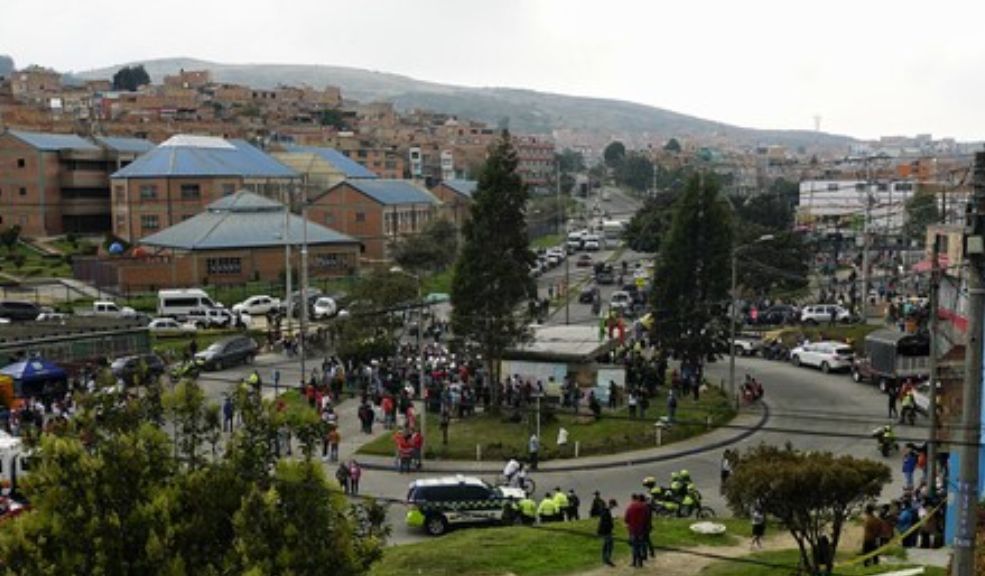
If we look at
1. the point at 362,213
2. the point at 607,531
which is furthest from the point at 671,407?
the point at 362,213

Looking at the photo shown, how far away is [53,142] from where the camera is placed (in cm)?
7769

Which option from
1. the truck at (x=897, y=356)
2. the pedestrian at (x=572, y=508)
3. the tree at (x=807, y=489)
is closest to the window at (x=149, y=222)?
the truck at (x=897, y=356)

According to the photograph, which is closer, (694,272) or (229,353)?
(694,272)

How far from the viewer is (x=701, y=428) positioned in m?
32.1

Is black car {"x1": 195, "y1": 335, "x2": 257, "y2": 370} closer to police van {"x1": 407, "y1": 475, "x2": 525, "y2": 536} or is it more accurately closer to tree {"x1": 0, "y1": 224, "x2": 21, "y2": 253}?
police van {"x1": 407, "y1": 475, "x2": 525, "y2": 536}

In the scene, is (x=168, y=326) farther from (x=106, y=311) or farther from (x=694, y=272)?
(x=694, y=272)

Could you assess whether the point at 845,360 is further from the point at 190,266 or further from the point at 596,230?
the point at 596,230

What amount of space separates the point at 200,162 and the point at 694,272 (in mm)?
46576

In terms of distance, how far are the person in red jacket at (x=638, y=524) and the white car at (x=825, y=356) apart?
25.5 metres

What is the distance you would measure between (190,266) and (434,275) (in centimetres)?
1767

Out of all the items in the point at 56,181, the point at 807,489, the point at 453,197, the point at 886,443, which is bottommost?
the point at 886,443

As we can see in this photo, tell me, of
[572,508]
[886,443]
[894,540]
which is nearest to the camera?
[894,540]

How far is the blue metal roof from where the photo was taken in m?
60.4

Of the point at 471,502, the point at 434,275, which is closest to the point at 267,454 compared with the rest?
the point at 471,502
